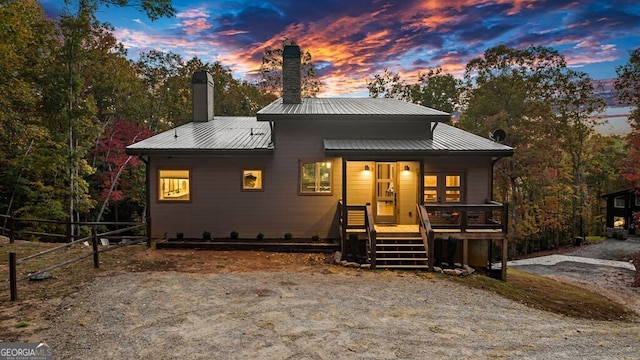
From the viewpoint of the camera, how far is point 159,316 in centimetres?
579

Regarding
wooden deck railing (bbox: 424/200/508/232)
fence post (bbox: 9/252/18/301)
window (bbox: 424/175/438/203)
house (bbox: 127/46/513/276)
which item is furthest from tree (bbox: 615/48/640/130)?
fence post (bbox: 9/252/18/301)

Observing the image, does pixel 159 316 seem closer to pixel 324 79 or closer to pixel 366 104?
pixel 366 104

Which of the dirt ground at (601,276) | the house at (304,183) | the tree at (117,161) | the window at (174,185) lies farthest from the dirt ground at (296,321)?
the tree at (117,161)

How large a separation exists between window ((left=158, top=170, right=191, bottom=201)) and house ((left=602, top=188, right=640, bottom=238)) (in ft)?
122

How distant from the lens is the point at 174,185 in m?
11.9

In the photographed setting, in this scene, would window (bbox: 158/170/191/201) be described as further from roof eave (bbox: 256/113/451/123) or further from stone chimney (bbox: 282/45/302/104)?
stone chimney (bbox: 282/45/302/104)

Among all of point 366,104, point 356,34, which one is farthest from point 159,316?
point 356,34

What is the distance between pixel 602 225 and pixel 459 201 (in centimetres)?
4287

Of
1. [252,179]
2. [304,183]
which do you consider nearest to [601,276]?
[304,183]

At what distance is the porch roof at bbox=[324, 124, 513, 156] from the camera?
10.5 meters

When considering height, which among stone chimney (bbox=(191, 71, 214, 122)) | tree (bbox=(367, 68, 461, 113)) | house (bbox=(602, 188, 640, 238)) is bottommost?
house (bbox=(602, 188, 640, 238))

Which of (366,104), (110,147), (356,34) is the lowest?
(110,147)

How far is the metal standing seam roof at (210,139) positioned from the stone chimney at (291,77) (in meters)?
1.70

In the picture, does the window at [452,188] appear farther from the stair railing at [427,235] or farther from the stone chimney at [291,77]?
the stone chimney at [291,77]
